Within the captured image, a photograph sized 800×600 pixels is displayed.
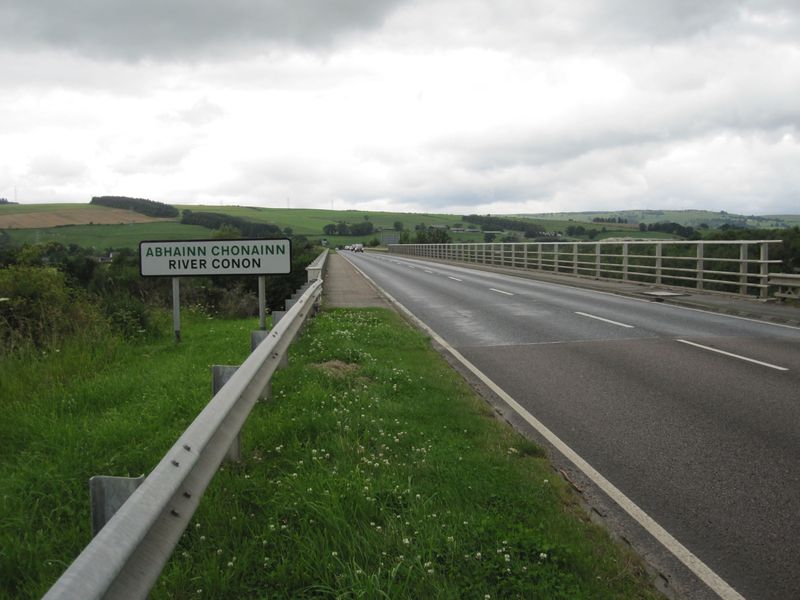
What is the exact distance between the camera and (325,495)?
3920 millimetres

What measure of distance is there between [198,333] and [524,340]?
20.1 ft

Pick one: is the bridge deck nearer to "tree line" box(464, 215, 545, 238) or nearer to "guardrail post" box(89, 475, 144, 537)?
"guardrail post" box(89, 475, 144, 537)

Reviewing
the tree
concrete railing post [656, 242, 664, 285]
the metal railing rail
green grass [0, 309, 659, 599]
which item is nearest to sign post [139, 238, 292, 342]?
the tree

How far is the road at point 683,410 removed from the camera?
4.02 metres

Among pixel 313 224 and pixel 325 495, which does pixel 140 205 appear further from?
pixel 325 495

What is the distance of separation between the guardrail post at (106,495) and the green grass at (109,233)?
60.8 metres

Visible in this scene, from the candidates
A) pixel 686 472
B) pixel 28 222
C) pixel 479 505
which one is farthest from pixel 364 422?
pixel 28 222

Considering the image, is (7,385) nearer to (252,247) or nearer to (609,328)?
(252,247)

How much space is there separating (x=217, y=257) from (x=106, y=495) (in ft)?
24.4

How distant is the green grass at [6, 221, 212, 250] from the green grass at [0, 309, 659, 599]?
57.1m

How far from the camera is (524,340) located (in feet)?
38.7

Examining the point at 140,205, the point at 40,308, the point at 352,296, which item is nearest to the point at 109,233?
the point at 140,205

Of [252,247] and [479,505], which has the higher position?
[252,247]

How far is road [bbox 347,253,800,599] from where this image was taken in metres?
4.02
